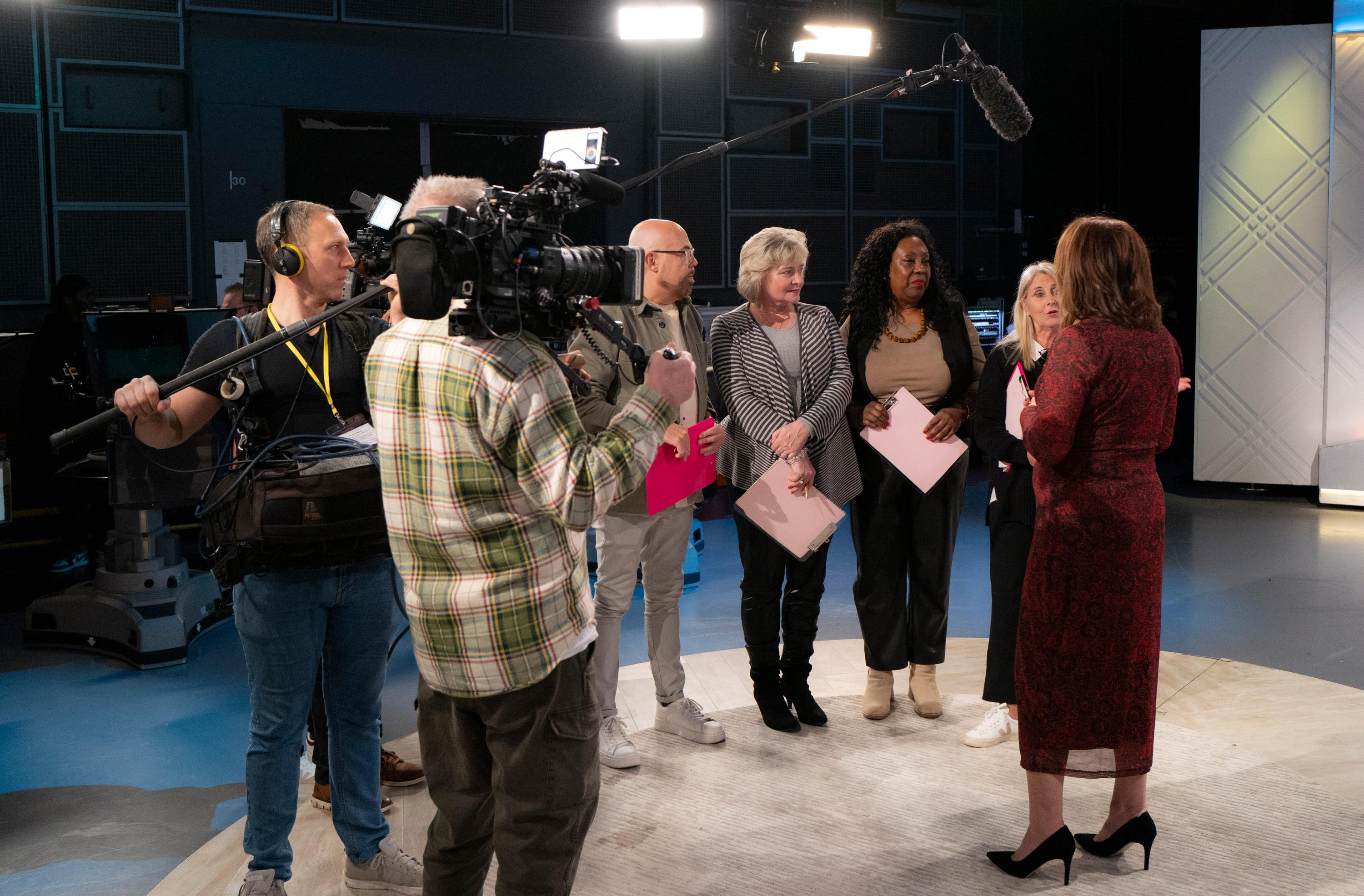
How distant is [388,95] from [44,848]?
5.64m

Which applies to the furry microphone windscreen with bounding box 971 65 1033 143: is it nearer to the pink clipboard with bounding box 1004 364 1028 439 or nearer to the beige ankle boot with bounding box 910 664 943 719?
the pink clipboard with bounding box 1004 364 1028 439

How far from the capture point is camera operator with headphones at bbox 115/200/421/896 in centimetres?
210

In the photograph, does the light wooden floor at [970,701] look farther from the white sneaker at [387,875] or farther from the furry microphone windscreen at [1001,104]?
the furry microphone windscreen at [1001,104]

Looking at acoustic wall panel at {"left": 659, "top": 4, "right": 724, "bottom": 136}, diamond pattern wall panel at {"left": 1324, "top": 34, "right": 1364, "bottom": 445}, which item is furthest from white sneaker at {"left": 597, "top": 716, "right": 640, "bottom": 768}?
acoustic wall panel at {"left": 659, "top": 4, "right": 724, "bottom": 136}

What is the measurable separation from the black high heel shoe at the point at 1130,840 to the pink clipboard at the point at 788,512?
1.02 metres

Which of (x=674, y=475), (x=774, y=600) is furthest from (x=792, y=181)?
(x=674, y=475)

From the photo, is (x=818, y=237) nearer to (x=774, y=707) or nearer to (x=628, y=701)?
(x=628, y=701)

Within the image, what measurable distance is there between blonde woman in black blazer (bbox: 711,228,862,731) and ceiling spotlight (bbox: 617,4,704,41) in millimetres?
3824

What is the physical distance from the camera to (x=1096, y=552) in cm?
221

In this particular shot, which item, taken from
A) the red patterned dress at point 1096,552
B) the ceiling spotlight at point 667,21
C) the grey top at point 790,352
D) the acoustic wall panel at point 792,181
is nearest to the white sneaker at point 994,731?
the red patterned dress at point 1096,552

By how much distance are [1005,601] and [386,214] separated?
1871mm

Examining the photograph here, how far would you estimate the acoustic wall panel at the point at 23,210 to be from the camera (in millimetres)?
6043

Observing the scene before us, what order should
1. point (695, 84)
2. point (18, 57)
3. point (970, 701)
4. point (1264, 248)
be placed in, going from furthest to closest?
1. point (695, 84)
2. point (1264, 248)
3. point (18, 57)
4. point (970, 701)

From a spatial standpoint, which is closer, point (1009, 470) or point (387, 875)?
point (387, 875)
